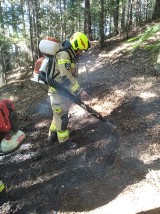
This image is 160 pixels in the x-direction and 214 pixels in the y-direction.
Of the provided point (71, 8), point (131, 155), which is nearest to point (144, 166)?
point (131, 155)

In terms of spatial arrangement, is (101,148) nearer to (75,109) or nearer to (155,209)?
(155,209)

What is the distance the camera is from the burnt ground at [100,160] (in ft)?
16.4

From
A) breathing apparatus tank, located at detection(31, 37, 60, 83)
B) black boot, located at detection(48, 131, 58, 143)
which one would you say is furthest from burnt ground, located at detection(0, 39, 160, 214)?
breathing apparatus tank, located at detection(31, 37, 60, 83)

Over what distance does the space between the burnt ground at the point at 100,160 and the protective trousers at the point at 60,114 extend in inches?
14.1

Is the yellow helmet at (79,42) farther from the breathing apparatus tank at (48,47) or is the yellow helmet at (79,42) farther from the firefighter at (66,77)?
the breathing apparatus tank at (48,47)

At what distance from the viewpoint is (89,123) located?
822 cm

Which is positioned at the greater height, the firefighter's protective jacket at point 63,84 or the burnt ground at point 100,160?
the firefighter's protective jacket at point 63,84

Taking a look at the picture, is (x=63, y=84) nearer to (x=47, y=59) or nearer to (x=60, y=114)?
(x=47, y=59)

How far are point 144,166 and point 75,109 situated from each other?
15.0 ft

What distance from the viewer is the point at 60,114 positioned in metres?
7.14

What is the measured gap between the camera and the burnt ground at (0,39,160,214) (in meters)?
5.00

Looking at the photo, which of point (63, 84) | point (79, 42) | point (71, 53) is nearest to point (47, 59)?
point (71, 53)

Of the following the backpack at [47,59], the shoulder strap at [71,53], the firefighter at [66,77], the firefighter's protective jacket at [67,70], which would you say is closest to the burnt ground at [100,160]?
the firefighter at [66,77]

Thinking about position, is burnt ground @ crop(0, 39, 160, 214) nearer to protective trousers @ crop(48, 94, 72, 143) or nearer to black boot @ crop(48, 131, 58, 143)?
black boot @ crop(48, 131, 58, 143)
